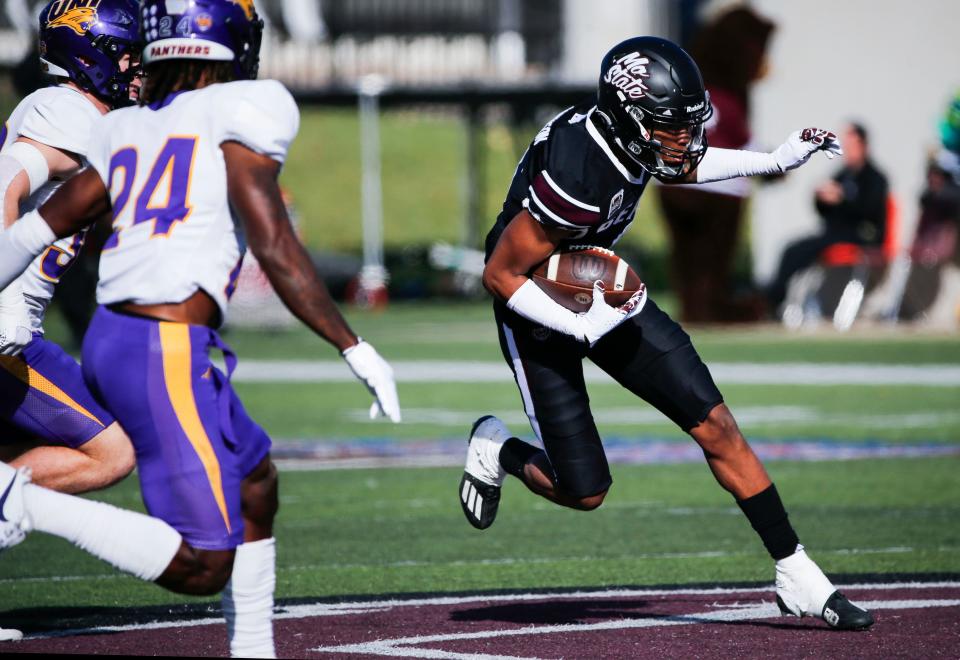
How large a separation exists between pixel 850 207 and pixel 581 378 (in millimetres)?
14186

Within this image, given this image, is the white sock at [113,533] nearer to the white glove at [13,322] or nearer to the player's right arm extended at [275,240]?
the player's right arm extended at [275,240]

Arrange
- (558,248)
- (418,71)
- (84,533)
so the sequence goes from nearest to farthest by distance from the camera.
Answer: (84,533) < (558,248) < (418,71)

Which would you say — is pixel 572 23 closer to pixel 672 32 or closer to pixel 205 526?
pixel 672 32

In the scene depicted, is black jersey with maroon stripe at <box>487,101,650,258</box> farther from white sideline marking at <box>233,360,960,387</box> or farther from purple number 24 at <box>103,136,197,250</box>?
white sideline marking at <box>233,360,960,387</box>

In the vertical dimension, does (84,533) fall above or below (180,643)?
above

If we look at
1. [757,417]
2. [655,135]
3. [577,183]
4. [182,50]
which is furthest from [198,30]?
[757,417]

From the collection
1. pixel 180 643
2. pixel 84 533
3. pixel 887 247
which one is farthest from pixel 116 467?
pixel 887 247

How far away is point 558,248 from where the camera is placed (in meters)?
5.66

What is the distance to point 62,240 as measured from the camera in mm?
5199

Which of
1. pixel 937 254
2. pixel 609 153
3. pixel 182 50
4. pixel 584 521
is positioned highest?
pixel 182 50

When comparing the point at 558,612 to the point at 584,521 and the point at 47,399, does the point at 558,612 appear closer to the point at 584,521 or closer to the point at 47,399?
the point at 47,399

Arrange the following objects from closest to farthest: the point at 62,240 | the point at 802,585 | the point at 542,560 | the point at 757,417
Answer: the point at 62,240 → the point at 802,585 → the point at 542,560 → the point at 757,417

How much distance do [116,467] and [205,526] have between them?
1.42 meters

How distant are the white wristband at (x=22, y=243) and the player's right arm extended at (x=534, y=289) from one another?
1642 millimetres
